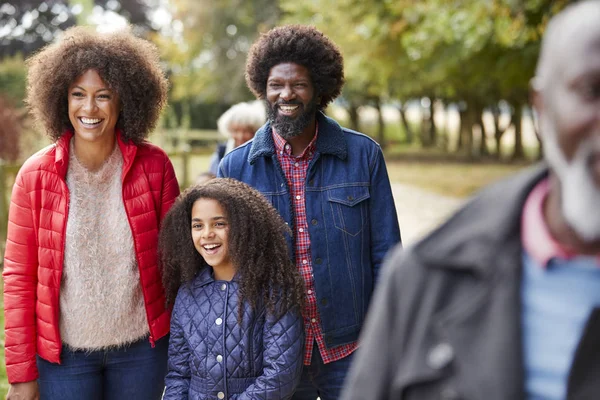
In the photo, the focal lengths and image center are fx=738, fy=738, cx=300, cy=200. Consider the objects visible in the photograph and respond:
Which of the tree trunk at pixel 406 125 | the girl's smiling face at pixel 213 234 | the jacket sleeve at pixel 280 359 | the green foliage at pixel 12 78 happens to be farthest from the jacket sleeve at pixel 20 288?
the tree trunk at pixel 406 125

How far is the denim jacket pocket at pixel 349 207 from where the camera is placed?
10.6 feet

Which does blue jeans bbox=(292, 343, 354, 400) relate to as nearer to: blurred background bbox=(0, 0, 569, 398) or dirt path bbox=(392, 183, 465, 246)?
blurred background bbox=(0, 0, 569, 398)

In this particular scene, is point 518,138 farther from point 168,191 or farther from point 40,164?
point 40,164

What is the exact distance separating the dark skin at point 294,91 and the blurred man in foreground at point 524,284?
6.06 feet

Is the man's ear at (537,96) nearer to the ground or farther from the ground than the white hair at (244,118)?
nearer to the ground

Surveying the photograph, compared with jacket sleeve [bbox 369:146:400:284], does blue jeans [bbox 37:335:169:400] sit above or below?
below

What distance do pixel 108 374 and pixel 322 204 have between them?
3.87ft

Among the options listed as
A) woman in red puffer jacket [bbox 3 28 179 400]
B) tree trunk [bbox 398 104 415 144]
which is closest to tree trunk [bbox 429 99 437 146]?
tree trunk [bbox 398 104 415 144]

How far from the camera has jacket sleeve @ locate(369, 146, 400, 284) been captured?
3244 millimetres

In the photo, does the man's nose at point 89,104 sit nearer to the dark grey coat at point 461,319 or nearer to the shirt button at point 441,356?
the dark grey coat at point 461,319

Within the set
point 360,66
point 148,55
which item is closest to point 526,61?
point 360,66

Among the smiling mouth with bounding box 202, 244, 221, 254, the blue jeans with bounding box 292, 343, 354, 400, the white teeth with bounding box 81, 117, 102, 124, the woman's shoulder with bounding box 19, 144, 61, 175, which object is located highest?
the white teeth with bounding box 81, 117, 102, 124

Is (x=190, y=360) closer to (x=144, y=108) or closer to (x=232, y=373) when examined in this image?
(x=232, y=373)

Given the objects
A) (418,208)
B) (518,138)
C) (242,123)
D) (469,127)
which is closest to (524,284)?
(242,123)
